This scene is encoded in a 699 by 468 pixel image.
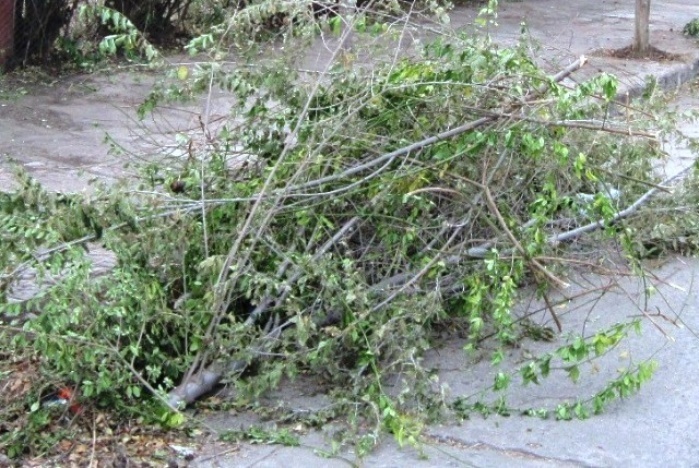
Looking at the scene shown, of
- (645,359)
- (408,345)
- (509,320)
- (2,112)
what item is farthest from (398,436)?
(2,112)

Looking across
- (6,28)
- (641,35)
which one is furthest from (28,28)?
(641,35)

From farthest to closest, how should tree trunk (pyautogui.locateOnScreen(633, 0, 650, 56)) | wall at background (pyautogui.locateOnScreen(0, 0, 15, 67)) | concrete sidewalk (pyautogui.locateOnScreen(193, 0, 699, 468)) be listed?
tree trunk (pyautogui.locateOnScreen(633, 0, 650, 56)) < wall at background (pyautogui.locateOnScreen(0, 0, 15, 67)) < concrete sidewalk (pyautogui.locateOnScreen(193, 0, 699, 468))

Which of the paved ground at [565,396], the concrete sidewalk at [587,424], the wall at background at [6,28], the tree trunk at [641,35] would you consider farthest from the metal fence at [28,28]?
the concrete sidewalk at [587,424]

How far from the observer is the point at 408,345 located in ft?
14.8

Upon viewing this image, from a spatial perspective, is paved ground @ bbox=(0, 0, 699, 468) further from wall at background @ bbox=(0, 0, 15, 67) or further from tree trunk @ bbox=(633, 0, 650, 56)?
tree trunk @ bbox=(633, 0, 650, 56)

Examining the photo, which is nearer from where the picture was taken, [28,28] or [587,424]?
[587,424]

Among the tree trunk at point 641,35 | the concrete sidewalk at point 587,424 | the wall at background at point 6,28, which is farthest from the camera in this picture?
the tree trunk at point 641,35

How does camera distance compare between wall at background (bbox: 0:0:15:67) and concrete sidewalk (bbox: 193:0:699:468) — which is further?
wall at background (bbox: 0:0:15:67)

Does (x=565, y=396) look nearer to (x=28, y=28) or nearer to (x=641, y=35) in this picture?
(x=28, y=28)

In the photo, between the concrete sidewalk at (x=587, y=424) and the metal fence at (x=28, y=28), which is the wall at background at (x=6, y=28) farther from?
the concrete sidewalk at (x=587, y=424)

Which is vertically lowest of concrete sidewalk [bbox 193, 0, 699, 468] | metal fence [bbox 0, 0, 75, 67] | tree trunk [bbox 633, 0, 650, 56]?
tree trunk [bbox 633, 0, 650, 56]

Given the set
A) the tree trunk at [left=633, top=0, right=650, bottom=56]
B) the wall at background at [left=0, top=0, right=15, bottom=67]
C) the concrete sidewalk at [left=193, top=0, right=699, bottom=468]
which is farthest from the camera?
the tree trunk at [left=633, top=0, right=650, bottom=56]

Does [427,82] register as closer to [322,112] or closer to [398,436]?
[322,112]

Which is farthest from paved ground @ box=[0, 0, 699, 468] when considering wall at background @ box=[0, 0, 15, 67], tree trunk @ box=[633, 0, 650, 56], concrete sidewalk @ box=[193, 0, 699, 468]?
tree trunk @ box=[633, 0, 650, 56]
